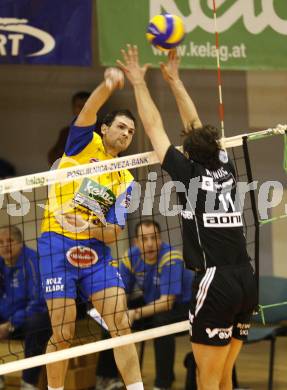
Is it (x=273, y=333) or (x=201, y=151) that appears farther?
(x=273, y=333)

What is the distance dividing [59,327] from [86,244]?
553mm

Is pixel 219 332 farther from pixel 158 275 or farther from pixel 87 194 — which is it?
pixel 158 275

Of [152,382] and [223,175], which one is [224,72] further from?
[223,175]

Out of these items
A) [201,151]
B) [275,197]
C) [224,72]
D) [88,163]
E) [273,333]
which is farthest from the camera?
[224,72]

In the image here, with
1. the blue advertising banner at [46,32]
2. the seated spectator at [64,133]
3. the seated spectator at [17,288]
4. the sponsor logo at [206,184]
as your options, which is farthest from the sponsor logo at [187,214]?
the seated spectator at [64,133]

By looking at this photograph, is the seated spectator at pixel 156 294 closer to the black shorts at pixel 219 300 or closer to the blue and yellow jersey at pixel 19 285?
the blue and yellow jersey at pixel 19 285

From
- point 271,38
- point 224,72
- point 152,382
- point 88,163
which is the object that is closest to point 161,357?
point 152,382

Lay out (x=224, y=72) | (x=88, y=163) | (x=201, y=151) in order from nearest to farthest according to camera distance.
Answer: (x=201, y=151)
(x=88, y=163)
(x=224, y=72)

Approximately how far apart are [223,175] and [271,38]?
3246 mm

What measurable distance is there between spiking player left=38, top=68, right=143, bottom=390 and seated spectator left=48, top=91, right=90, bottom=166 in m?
3.70

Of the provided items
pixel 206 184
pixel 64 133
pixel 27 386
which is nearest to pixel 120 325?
pixel 206 184

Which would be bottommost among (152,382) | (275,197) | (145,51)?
(152,382)

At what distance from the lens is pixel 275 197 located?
31.6 ft

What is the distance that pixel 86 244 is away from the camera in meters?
6.07
